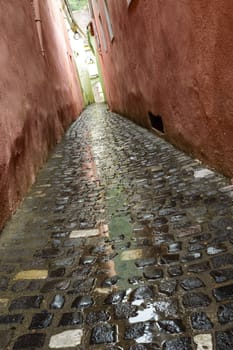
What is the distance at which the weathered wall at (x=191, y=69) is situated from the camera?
10.2 ft

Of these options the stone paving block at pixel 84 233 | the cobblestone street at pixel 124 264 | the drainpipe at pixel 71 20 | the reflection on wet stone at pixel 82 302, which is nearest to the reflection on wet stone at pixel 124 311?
the cobblestone street at pixel 124 264

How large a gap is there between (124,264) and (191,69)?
2.37 metres

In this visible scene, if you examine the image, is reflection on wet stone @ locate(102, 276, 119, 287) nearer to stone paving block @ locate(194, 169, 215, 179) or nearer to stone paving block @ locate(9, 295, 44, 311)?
stone paving block @ locate(9, 295, 44, 311)

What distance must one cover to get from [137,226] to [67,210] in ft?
2.95

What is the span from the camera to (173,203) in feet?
10.6

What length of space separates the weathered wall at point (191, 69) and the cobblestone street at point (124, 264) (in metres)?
0.40

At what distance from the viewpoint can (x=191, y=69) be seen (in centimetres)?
388

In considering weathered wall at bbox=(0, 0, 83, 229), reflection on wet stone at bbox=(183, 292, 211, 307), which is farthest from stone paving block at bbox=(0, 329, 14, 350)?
weathered wall at bbox=(0, 0, 83, 229)

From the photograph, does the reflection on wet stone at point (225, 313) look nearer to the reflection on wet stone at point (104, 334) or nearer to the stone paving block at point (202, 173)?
the reflection on wet stone at point (104, 334)

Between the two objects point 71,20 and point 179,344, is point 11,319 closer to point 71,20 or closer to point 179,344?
point 179,344

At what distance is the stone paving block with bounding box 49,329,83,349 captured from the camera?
1.74 meters

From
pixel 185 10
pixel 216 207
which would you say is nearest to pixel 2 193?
pixel 216 207

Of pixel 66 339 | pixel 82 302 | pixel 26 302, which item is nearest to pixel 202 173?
pixel 82 302

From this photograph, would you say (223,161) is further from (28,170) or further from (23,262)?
(28,170)
